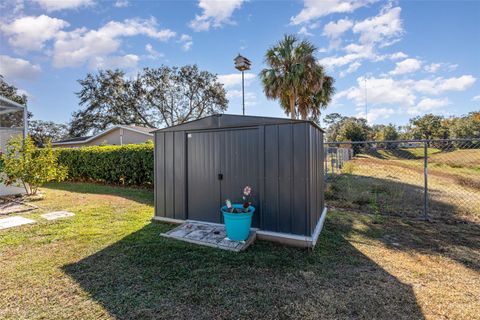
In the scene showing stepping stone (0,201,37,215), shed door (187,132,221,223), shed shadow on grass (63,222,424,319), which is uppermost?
shed door (187,132,221,223)

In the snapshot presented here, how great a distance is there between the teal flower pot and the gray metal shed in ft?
1.08

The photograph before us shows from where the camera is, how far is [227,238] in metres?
3.57

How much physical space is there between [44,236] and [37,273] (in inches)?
58.1

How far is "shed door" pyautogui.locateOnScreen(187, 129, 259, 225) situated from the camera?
3.80 m

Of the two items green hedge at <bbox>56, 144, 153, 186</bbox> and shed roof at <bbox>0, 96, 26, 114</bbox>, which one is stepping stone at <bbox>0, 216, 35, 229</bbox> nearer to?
green hedge at <bbox>56, 144, 153, 186</bbox>

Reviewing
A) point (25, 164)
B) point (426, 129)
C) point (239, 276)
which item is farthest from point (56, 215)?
point (426, 129)

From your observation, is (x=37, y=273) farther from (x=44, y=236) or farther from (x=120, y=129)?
(x=120, y=129)

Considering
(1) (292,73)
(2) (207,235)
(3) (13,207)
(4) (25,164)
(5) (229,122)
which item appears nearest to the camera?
(2) (207,235)

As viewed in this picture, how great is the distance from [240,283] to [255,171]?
5.56 feet

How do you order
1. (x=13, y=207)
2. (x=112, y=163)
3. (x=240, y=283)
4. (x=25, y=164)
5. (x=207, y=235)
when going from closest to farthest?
(x=240, y=283) → (x=207, y=235) → (x=13, y=207) → (x=25, y=164) → (x=112, y=163)

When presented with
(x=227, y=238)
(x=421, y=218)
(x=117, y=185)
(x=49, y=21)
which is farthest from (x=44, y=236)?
(x=49, y=21)

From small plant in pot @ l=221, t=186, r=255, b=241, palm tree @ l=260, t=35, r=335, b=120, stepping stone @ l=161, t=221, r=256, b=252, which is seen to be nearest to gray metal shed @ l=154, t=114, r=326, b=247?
stepping stone @ l=161, t=221, r=256, b=252

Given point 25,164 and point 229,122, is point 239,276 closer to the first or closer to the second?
point 229,122

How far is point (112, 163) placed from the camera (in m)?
9.25
